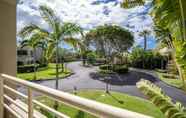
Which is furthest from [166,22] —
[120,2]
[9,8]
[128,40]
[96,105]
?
[128,40]

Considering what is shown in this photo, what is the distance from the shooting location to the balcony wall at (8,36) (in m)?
2.89

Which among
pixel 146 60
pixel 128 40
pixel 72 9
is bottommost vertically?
pixel 146 60

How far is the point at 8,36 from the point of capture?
296 cm

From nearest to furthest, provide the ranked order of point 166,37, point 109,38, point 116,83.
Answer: point 166,37
point 116,83
point 109,38

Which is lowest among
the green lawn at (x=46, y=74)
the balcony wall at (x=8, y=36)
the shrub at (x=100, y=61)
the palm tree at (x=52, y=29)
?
the green lawn at (x=46, y=74)

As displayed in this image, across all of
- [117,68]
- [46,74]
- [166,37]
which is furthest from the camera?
[117,68]

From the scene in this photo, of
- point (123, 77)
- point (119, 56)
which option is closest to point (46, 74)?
point (123, 77)

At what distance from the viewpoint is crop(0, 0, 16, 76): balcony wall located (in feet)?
9.48

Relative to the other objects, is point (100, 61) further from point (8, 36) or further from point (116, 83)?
point (8, 36)

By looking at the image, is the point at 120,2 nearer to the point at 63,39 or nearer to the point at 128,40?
the point at 63,39

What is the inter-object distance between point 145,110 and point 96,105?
10831mm

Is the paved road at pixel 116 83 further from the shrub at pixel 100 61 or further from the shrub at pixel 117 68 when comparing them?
the shrub at pixel 100 61

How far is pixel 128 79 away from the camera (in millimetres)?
21516

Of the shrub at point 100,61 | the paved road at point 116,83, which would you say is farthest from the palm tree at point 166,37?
the shrub at point 100,61
